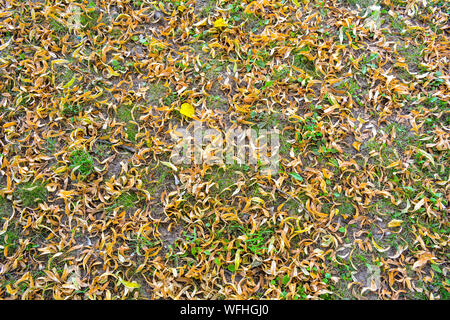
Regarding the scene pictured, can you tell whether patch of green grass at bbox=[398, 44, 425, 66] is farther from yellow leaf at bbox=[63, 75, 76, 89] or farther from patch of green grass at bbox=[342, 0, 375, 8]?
yellow leaf at bbox=[63, 75, 76, 89]

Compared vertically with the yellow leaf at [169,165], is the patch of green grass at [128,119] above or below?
above

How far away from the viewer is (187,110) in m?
2.94

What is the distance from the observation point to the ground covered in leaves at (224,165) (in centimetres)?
247

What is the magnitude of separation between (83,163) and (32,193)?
0.45 meters

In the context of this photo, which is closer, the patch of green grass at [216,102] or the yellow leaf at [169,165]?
the yellow leaf at [169,165]

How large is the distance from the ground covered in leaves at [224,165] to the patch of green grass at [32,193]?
0.01 meters

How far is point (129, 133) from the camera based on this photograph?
2885 millimetres

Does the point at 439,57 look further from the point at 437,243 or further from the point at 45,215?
the point at 45,215

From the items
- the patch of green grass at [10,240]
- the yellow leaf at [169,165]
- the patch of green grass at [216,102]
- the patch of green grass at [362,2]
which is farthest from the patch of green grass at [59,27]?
the patch of green grass at [362,2]

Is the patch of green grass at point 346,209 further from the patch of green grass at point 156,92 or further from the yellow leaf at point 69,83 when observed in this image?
the yellow leaf at point 69,83

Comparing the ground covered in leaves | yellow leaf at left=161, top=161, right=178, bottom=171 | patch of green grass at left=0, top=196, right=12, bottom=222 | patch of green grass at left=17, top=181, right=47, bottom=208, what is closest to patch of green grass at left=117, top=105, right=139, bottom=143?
the ground covered in leaves

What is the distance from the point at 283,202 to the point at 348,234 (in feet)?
1.79

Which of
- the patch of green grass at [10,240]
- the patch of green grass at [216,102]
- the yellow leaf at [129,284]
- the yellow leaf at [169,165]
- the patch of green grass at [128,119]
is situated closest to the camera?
the yellow leaf at [129,284]
